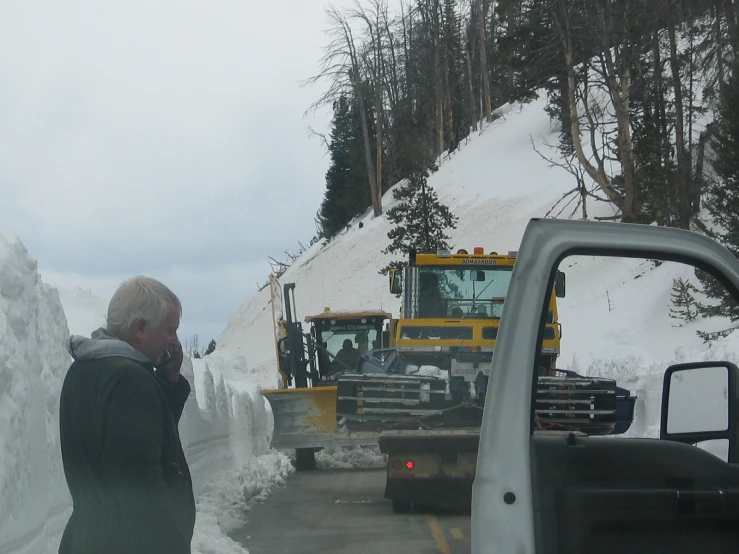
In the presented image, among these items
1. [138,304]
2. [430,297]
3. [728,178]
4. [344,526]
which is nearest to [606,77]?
[728,178]

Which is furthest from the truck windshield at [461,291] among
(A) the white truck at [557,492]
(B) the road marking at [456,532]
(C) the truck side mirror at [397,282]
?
(A) the white truck at [557,492]

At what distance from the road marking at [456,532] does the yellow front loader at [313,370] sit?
265cm

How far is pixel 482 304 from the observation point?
46.7 ft

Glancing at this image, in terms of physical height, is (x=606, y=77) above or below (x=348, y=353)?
above

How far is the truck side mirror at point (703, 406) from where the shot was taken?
3209mm

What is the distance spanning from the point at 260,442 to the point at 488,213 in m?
40.2

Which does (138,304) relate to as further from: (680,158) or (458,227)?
(458,227)

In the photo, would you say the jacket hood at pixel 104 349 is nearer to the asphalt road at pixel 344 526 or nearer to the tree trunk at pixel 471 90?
the asphalt road at pixel 344 526

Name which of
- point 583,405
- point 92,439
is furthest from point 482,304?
point 92,439

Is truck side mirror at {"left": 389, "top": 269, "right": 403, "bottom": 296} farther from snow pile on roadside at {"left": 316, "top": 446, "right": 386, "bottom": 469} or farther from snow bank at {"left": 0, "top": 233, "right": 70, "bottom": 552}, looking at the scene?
snow bank at {"left": 0, "top": 233, "right": 70, "bottom": 552}

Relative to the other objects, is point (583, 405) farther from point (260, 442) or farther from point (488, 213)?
point (488, 213)

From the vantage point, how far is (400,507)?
424 inches

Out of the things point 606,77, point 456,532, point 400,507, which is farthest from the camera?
point 606,77

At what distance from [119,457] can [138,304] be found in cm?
56
